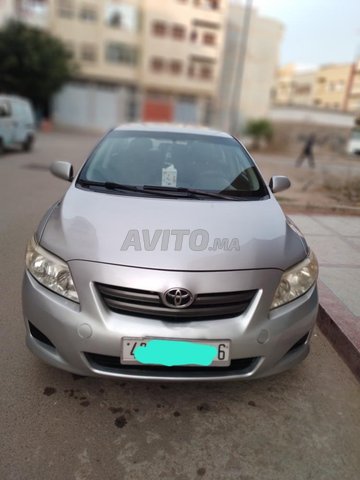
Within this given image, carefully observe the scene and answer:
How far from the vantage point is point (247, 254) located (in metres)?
2.18

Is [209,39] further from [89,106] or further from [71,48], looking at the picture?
[89,106]

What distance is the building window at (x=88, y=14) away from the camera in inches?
1293

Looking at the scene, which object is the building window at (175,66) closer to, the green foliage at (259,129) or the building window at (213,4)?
the building window at (213,4)

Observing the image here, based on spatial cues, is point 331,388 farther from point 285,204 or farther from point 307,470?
point 285,204

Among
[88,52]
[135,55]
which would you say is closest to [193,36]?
[135,55]

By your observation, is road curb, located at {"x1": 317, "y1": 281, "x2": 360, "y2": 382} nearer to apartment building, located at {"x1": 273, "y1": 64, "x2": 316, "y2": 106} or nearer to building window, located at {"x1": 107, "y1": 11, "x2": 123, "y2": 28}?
building window, located at {"x1": 107, "y1": 11, "x2": 123, "y2": 28}

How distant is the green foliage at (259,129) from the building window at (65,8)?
18.0 metres

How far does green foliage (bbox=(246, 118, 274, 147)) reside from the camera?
2872 cm

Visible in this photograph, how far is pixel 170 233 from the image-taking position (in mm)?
2305

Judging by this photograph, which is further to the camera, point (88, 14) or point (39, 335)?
point (88, 14)

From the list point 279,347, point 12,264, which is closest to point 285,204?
point 12,264

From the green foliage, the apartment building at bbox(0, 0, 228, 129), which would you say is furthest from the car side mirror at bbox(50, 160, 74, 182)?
the apartment building at bbox(0, 0, 228, 129)

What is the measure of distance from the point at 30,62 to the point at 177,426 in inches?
1187

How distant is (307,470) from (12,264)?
339 cm
